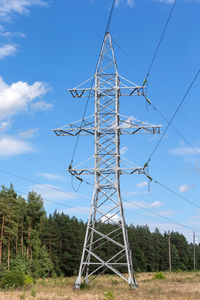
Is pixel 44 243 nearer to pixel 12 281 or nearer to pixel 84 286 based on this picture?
pixel 12 281

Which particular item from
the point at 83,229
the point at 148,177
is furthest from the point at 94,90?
the point at 83,229

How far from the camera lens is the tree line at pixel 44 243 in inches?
2313

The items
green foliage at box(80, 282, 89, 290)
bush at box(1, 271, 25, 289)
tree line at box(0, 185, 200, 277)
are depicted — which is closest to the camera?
green foliage at box(80, 282, 89, 290)

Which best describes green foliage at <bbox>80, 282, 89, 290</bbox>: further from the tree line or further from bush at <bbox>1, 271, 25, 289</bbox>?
the tree line

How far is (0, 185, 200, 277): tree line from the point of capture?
58750 mm

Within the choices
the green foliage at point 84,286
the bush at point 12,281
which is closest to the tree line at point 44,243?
the bush at point 12,281

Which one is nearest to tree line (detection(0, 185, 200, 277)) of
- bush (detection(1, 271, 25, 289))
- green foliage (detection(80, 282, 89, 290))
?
bush (detection(1, 271, 25, 289))

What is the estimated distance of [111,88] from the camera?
1079 inches

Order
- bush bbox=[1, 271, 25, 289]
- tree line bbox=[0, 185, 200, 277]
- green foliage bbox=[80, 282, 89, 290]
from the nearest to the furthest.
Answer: green foliage bbox=[80, 282, 89, 290]
bush bbox=[1, 271, 25, 289]
tree line bbox=[0, 185, 200, 277]

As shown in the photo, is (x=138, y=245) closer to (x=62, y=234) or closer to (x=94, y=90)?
(x=62, y=234)

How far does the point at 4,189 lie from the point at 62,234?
27946 millimetres

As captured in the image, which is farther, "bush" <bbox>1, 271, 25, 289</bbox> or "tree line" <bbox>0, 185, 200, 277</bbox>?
"tree line" <bbox>0, 185, 200, 277</bbox>

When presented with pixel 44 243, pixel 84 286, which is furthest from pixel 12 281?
pixel 44 243

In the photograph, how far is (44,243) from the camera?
262 feet
